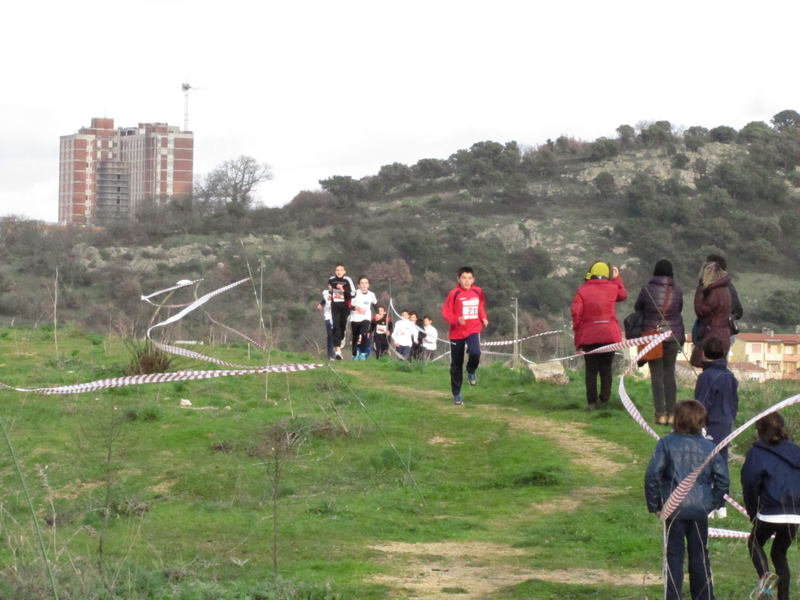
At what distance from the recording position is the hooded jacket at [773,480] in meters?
5.46

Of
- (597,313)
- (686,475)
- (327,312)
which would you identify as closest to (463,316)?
(597,313)

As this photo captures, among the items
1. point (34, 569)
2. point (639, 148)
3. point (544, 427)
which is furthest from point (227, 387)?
point (639, 148)

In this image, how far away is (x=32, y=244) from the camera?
58375mm

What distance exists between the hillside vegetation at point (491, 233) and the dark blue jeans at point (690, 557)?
109 feet

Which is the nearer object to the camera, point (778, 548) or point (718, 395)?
point (778, 548)

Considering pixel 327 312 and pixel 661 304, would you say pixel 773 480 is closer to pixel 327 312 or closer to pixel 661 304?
pixel 661 304

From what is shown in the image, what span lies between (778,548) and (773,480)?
1.16 feet

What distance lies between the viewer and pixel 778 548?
217 inches

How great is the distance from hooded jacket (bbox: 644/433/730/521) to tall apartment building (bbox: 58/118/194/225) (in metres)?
148

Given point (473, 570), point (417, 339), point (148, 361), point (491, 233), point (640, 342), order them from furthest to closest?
point (491, 233) → point (417, 339) → point (148, 361) → point (640, 342) → point (473, 570)

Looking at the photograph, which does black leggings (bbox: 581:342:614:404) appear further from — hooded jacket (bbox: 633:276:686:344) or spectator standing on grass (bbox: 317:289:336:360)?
spectator standing on grass (bbox: 317:289:336:360)

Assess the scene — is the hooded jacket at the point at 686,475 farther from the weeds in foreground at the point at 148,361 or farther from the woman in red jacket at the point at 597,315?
the weeds in foreground at the point at 148,361

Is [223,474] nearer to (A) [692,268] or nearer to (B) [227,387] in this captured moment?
(B) [227,387]

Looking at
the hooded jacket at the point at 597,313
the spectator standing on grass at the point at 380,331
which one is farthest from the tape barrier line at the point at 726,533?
the spectator standing on grass at the point at 380,331
